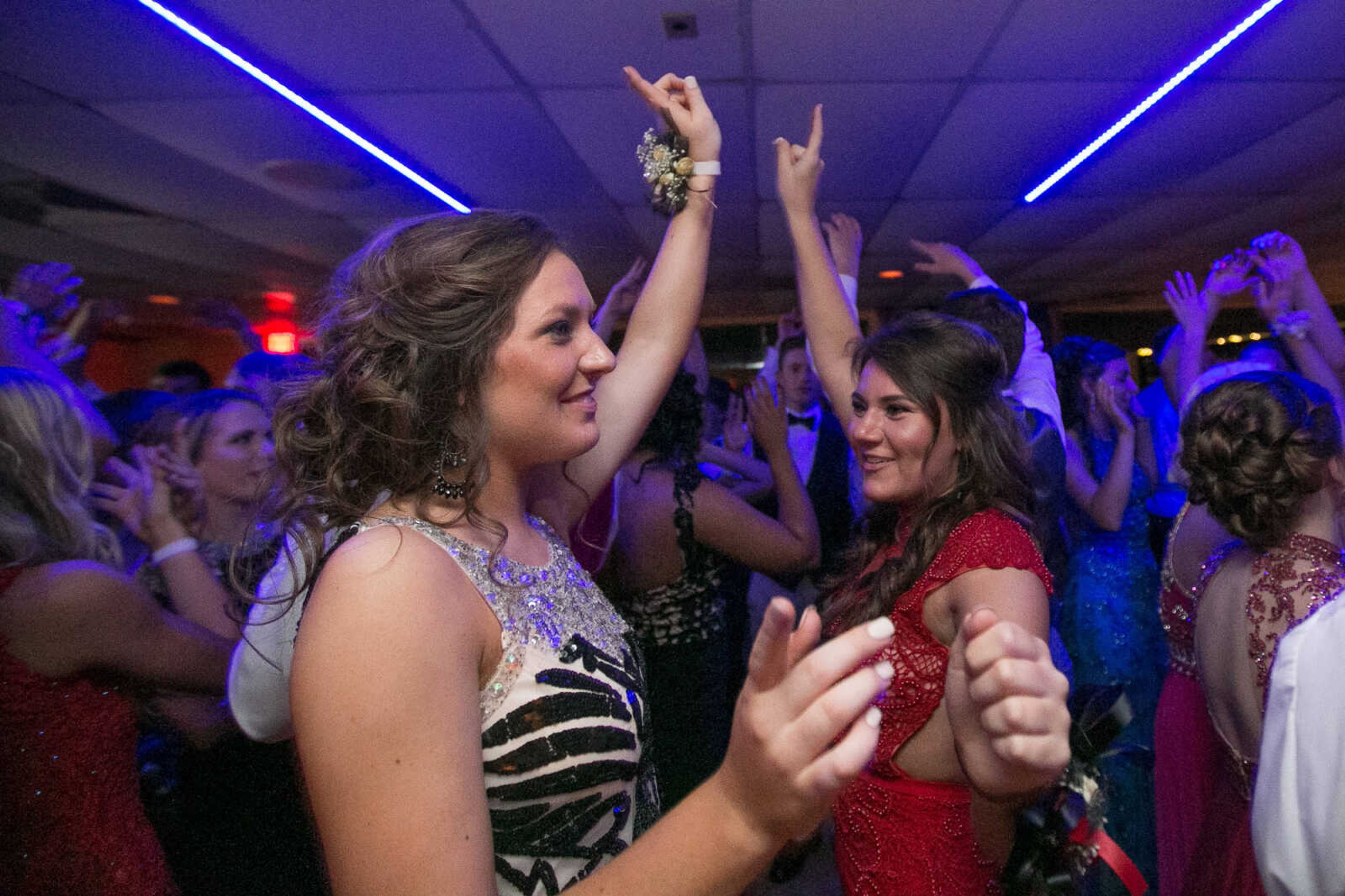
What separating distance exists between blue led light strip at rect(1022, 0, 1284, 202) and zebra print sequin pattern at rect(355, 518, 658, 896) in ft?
8.60

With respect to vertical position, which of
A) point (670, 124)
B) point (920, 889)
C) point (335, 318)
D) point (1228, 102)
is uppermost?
point (1228, 102)

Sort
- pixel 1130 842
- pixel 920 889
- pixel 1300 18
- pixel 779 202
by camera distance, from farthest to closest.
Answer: pixel 779 202
pixel 1300 18
pixel 1130 842
pixel 920 889

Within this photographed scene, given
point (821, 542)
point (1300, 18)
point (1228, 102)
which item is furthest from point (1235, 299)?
point (821, 542)

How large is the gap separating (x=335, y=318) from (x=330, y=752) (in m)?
0.54

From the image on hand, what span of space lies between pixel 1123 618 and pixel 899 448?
1.83 m

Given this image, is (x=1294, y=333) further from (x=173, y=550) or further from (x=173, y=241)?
(x=173, y=241)

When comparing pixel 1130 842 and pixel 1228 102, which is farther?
pixel 1228 102

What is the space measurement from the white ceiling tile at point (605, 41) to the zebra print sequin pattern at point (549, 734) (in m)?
2.17

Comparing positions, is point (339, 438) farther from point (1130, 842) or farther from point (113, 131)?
point (113, 131)

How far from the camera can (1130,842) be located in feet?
8.03

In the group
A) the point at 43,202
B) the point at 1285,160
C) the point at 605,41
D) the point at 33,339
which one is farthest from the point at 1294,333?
the point at 43,202

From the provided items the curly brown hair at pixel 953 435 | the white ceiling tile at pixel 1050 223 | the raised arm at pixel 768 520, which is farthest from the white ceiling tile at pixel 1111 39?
the white ceiling tile at pixel 1050 223

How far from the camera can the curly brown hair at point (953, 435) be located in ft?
4.59

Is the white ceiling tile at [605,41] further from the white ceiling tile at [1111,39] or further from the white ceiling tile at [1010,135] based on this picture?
the white ceiling tile at [1010,135]
